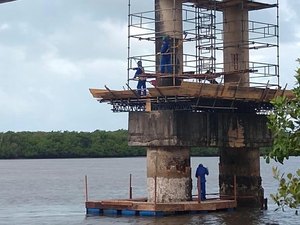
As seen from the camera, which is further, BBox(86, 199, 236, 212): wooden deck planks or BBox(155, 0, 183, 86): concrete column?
BBox(155, 0, 183, 86): concrete column

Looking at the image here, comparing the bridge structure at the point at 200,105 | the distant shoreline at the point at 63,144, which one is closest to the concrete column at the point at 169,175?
the bridge structure at the point at 200,105

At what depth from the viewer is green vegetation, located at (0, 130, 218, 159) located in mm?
134875

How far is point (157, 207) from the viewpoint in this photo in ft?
105

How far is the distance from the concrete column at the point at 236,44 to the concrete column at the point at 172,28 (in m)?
3.98

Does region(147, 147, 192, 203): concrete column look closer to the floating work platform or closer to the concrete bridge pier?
the concrete bridge pier

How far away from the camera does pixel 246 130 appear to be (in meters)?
36.4

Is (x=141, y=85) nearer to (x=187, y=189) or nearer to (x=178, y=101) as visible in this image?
(x=178, y=101)

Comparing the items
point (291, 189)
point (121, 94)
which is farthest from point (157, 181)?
point (291, 189)

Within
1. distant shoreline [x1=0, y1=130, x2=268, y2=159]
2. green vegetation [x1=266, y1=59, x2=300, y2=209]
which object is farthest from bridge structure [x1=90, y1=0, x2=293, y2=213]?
distant shoreline [x1=0, y1=130, x2=268, y2=159]

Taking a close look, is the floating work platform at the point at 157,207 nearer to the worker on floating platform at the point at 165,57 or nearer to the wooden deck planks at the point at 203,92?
the wooden deck planks at the point at 203,92

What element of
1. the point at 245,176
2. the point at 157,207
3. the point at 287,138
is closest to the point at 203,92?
the point at 157,207

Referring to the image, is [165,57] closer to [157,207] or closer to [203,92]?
[203,92]

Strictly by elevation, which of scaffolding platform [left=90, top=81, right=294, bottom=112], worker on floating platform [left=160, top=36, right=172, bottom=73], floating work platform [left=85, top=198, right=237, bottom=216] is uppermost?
worker on floating platform [left=160, top=36, right=172, bottom=73]

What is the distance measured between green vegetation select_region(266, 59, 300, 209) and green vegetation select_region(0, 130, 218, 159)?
123029 mm
